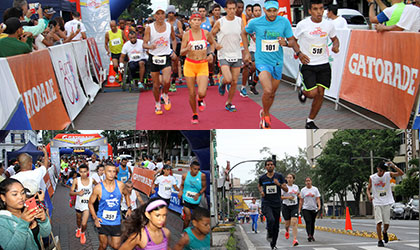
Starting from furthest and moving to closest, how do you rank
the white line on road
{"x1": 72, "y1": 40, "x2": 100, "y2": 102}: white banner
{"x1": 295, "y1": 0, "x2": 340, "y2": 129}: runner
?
{"x1": 72, "y1": 40, "x2": 100, "y2": 102}: white banner → {"x1": 295, "y1": 0, "x2": 340, "y2": 129}: runner → the white line on road

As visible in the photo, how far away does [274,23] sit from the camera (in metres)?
9.87

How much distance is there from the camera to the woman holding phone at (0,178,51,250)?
536cm

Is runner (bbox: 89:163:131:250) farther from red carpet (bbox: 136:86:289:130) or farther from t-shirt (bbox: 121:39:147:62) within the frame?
t-shirt (bbox: 121:39:147:62)

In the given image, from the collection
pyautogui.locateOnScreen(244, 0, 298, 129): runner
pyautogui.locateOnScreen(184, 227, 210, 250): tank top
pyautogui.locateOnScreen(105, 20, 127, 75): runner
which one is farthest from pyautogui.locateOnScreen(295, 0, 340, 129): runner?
pyautogui.locateOnScreen(105, 20, 127, 75): runner

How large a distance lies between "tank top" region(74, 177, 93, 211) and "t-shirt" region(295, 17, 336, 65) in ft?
14.3

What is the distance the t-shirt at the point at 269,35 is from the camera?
9875mm

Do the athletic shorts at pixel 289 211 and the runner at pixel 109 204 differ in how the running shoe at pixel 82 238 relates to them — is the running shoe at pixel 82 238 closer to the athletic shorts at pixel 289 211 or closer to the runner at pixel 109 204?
the runner at pixel 109 204

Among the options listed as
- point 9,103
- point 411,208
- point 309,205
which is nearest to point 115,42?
point 411,208

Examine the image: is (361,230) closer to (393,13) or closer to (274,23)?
(274,23)

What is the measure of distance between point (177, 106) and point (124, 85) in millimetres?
4498

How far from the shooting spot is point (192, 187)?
7.44 metres

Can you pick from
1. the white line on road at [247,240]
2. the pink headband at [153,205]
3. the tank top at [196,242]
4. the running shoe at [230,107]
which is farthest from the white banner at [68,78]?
the pink headband at [153,205]

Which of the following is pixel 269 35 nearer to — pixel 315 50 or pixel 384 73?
pixel 315 50

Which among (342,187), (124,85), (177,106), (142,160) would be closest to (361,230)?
(342,187)
